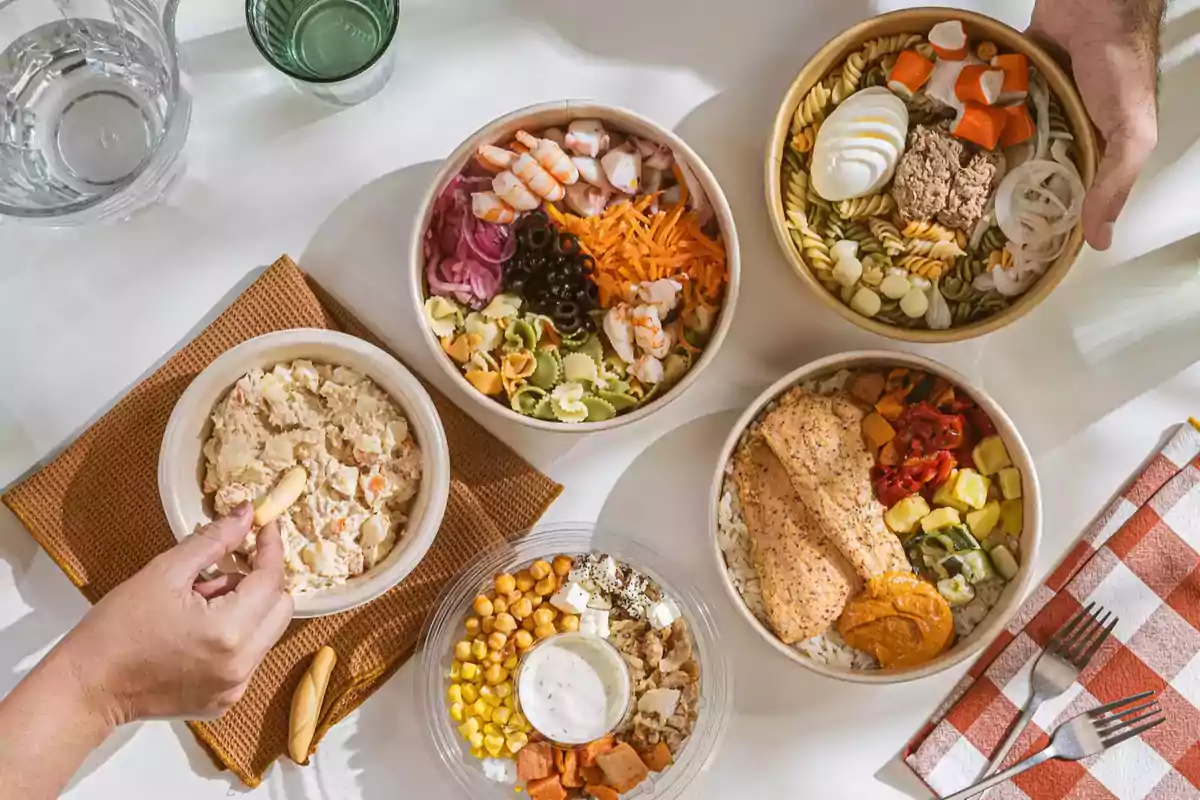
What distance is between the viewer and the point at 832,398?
1.68 metres

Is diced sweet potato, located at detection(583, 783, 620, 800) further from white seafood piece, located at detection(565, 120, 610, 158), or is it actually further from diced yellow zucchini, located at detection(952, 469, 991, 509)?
white seafood piece, located at detection(565, 120, 610, 158)

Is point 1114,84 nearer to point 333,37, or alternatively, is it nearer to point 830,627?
point 830,627

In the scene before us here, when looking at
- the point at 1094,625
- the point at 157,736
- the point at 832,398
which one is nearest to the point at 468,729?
the point at 157,736

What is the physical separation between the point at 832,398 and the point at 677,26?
659mm

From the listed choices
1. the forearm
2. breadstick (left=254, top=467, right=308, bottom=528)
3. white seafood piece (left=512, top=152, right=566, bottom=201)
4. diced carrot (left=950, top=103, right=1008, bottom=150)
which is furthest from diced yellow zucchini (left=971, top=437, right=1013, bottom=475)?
the forearm

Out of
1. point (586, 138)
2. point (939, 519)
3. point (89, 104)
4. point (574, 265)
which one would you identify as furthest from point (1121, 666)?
point (89, 104)

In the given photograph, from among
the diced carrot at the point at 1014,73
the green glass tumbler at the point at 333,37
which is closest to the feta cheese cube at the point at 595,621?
the green glass tumbler at the point at 333,37

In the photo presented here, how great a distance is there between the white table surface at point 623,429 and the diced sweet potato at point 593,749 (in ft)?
0.65

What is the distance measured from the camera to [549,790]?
1.64 m

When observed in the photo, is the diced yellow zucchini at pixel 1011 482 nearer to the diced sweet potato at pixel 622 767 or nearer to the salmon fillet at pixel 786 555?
the salmon fillet at pixel 786 555

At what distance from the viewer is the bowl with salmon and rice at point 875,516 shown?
162cm

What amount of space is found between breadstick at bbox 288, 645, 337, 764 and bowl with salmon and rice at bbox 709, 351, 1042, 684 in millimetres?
636

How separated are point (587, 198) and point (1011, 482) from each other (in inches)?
31.0

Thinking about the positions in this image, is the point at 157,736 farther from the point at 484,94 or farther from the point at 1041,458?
the point at 1041,458
